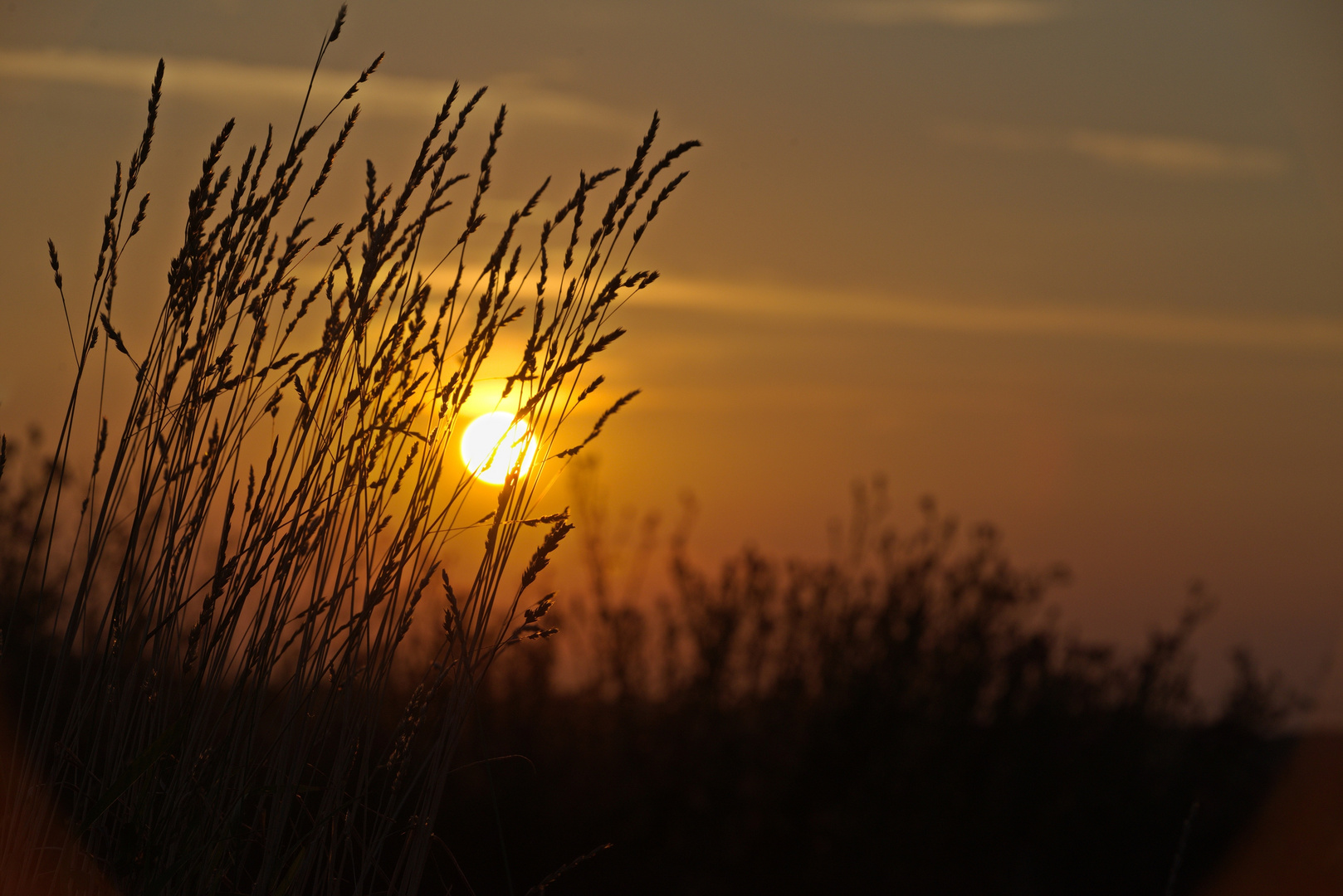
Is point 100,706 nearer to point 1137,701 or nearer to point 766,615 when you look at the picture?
point 766,615

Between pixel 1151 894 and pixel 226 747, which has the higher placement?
pixel 226 747

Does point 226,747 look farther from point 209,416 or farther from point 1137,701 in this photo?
Result: point 1137,701

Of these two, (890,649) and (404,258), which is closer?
(404,258)

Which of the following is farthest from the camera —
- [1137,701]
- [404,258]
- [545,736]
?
[1137,701]

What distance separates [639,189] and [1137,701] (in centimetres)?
480

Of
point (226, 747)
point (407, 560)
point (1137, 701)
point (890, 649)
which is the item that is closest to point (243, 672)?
point (226, 747)

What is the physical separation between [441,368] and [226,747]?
67cm

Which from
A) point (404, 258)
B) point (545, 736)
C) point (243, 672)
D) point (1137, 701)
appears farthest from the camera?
point (1137, 701)

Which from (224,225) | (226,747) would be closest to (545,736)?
(226,747)

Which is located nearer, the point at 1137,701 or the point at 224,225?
the point at 224,225

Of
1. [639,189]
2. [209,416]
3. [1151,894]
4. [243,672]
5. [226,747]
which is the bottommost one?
[1151,894]

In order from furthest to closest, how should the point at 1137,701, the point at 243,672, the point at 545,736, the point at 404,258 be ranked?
the point at 1137,701 → the point at 545,736 → the point at 404,258 → the point at 243,672

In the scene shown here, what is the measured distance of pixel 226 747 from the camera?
1717 mm

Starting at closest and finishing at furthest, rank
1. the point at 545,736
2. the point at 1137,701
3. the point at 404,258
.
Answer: the point at 404,258
the point at 545,736
the point at 1137,701
